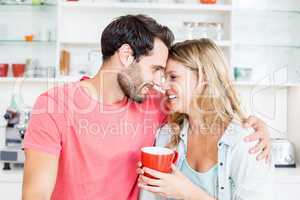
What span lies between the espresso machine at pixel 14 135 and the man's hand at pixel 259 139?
5.39 ft

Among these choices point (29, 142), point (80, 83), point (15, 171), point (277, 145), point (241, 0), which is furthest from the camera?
point (241, 0)

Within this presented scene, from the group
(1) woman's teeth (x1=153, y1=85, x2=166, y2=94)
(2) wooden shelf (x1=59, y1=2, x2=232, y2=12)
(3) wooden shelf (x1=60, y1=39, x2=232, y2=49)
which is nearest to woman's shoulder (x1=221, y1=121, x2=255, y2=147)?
(1) woman's teeth (x1=153, y1=85, x2=166, y2=94)

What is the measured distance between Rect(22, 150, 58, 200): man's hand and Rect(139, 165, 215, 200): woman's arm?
0.27 meters

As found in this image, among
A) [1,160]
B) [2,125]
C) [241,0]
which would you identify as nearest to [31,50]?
[2,125]

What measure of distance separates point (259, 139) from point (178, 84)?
340mm

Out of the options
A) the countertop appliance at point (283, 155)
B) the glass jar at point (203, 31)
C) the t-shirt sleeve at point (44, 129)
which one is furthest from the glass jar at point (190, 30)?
the t-shirt sleeve at point (44, 129)

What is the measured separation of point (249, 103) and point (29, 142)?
2.13 meters

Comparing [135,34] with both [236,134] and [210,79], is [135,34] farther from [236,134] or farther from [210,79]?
[236,134]

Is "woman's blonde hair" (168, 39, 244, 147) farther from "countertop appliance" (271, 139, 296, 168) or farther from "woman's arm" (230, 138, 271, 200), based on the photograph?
"countertop appliance" (271, 139, 296, 168)

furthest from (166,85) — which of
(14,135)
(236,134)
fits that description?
(14,135)

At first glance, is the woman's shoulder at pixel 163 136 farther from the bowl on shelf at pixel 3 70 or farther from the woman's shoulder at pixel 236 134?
the bowl on shelf at pixel 3 70

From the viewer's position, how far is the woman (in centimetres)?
126

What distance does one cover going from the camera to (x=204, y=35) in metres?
2.76

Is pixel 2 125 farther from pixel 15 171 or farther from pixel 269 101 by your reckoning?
pixel 269 101
